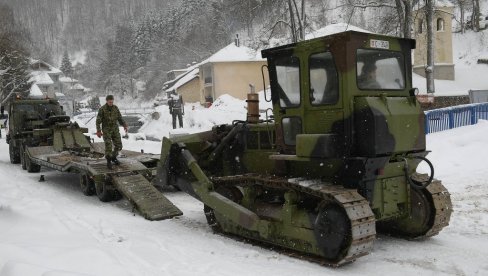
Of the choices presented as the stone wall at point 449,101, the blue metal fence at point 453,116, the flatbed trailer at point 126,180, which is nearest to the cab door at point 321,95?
the flatbed trailer at point 126,180

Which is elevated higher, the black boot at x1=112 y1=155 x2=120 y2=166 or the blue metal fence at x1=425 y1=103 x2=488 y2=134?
the blue metal fence at x1=425 y1=103 x2=488 y2=134

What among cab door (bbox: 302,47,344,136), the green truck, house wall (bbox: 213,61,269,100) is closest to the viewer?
cab door (bbox: 302,47,344,136)

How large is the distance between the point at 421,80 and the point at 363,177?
118 feet

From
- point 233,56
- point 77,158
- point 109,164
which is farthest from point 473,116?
point 233,56

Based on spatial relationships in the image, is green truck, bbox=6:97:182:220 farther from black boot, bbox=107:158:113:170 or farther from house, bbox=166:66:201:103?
house, bbox=166:66:201:103

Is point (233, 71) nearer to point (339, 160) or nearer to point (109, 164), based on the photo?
point (109, 164)

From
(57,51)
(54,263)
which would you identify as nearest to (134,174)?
(54,263)

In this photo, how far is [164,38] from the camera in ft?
293

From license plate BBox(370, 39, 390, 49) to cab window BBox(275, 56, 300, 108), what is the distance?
2.97 feet

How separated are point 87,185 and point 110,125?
4.39 feet

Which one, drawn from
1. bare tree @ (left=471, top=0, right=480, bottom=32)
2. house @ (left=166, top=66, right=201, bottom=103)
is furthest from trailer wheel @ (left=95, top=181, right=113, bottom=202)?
bare tree @ (left=471, top=0, right=480, bottom=32)

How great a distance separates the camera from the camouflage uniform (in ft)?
34.4

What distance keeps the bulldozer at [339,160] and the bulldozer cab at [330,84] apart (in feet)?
0.04

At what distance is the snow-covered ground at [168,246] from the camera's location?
5445 mm
